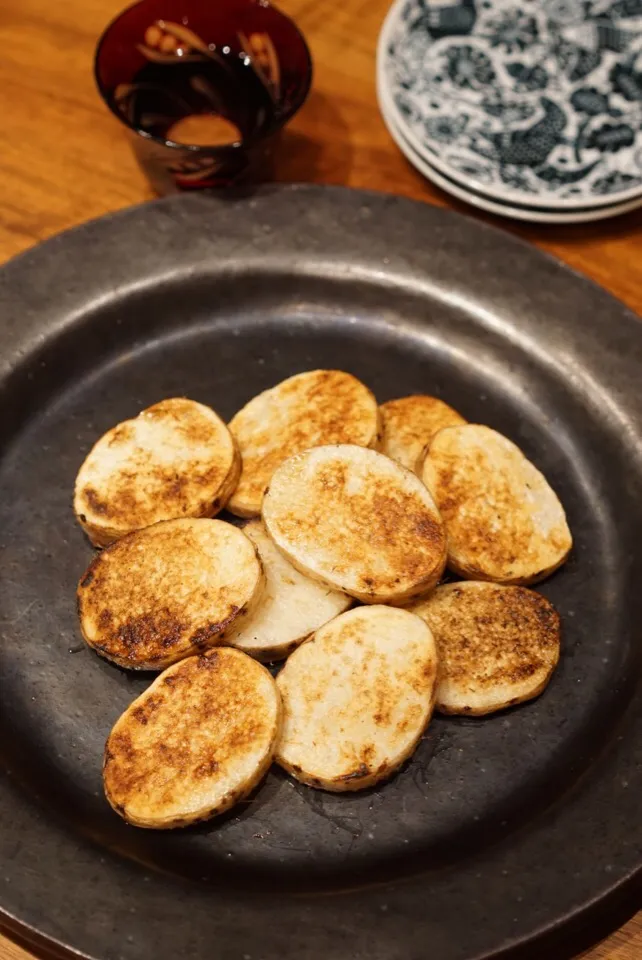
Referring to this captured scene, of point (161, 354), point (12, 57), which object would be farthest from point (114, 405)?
point (12, 57)

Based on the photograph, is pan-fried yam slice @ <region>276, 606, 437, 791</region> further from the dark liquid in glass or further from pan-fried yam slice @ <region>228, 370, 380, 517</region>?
the dark liquid in glass

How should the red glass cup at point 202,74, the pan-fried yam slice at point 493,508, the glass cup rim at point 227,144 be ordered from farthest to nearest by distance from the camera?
the red glass cup at point 202,74 < the glass cup rim at point 227,144 < the pan-fried yam slice at point 493,508

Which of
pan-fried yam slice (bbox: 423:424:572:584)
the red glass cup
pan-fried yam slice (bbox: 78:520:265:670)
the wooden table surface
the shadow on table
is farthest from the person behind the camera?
the shadow on table

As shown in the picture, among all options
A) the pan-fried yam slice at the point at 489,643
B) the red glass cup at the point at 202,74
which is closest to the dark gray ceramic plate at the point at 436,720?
the pan-fried yam slice at the point at 489,643

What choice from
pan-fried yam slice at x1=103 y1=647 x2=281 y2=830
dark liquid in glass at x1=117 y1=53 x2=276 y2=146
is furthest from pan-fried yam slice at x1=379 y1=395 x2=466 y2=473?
dark liquid in glass at x1=117 y1=53 x2=276 y2=146

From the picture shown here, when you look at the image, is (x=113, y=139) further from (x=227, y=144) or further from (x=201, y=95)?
(x=227, y=144)

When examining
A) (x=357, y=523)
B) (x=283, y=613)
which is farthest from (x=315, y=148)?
(x=283, y=613)

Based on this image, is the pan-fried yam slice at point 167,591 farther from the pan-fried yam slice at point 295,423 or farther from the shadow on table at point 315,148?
the shadow on table at point 315,148

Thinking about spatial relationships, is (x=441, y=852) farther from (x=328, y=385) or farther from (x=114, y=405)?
(x=114, y=405)
